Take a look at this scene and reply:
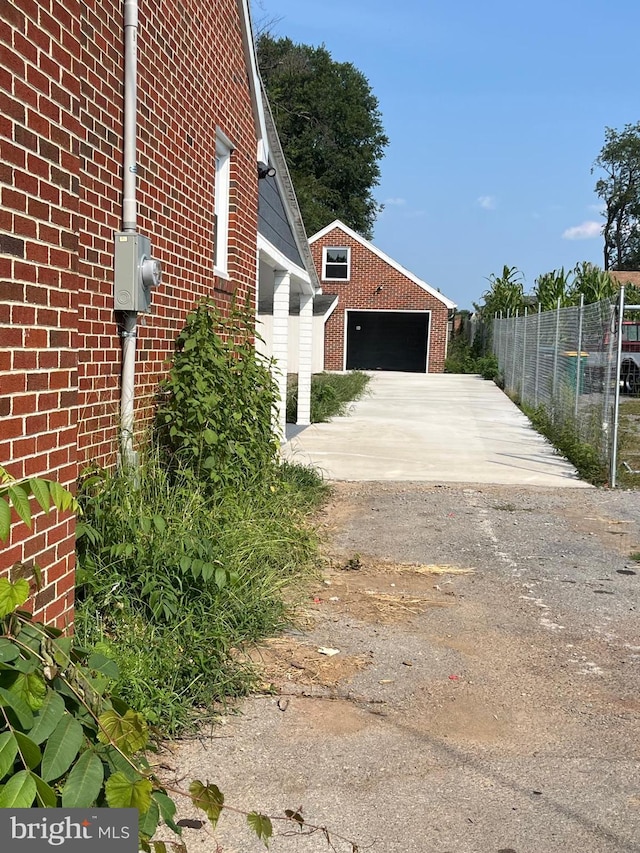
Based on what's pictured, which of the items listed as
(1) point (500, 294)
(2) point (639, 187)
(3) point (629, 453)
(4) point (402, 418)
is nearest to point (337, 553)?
(3) point (629, 453)

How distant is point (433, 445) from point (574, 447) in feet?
7.35

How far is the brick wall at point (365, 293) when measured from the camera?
34594mm

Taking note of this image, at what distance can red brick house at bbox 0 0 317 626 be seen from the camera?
2.96 m

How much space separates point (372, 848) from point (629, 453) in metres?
11.6

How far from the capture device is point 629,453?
43.6 ft

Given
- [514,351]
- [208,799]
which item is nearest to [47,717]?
[208,799]

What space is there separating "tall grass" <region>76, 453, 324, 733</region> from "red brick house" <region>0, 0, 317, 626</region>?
1.22 feet

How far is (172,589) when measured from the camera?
14.0ft

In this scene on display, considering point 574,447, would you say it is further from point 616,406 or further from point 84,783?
point 84,783

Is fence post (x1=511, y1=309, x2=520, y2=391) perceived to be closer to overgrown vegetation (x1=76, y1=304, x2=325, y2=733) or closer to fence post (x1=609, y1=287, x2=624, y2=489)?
fence post (x1=609, y1=287, x2=624, y2=489)

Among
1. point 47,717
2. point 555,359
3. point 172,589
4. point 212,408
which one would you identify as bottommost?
point 172,589

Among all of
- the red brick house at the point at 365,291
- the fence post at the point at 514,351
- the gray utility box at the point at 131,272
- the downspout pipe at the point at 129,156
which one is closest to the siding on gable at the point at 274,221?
the downspout pipe at the point at 129,156

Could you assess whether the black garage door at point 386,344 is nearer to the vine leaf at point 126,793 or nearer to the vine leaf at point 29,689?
the vine leaf at point 29,689

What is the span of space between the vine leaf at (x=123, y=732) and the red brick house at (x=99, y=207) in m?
0.90
